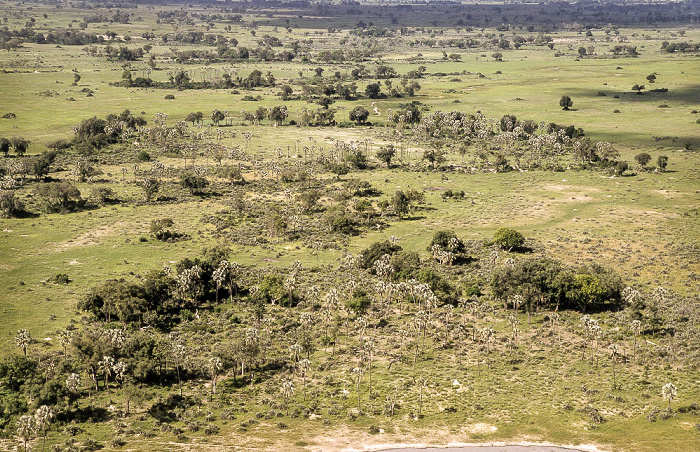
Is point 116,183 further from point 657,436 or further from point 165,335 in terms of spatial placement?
point 657,436

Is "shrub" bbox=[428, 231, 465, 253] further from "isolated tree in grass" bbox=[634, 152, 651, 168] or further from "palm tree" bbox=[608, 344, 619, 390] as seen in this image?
"isolated tree in grass" bbox=[634, 152, 651, 168]

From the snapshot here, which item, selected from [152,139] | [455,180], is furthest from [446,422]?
[152,139]

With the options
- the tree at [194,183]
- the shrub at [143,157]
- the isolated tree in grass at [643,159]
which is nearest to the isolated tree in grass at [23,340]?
the tree at [194,183]

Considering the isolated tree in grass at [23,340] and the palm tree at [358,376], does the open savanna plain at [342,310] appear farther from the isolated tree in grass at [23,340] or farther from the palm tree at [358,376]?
the isolated tree in grass at [23,340]

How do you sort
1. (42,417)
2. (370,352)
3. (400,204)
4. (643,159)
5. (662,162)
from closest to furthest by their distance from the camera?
(42,417) → (370,352) → (400,204) → (662,162) → (643,159)

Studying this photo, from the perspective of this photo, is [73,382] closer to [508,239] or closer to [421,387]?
[421,387]

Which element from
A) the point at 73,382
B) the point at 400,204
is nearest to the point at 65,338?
the point at 73,382
